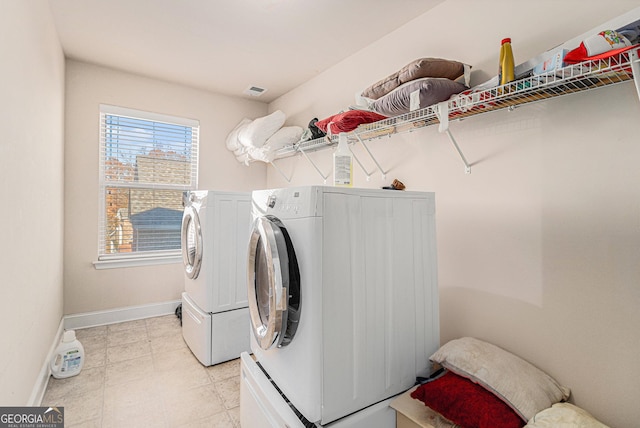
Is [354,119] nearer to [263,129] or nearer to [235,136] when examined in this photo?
[263,129]

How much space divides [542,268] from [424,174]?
2.82 ft

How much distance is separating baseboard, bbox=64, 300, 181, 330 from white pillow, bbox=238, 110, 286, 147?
2064mm

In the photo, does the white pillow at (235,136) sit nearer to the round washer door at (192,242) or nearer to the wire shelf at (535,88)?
the round washer door at (192,242)

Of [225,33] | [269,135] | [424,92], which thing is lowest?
[424,92]

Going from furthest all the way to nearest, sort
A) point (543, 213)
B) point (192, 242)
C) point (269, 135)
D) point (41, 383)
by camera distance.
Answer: point (269, 135) → point (192, 242) → point (41, 383) → point (543, 213)

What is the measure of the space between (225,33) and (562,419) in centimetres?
299

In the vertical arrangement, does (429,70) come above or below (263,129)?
below

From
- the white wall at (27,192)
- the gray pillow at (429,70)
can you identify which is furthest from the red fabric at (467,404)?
the white wall at (27,192)

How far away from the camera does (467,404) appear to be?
115 cm

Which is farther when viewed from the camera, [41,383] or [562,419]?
[41,383]

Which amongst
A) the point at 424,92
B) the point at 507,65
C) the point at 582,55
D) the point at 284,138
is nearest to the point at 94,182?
the point at 284,138

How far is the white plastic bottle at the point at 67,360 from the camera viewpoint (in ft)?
6.95

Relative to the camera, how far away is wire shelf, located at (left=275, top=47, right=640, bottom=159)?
3.42 ft

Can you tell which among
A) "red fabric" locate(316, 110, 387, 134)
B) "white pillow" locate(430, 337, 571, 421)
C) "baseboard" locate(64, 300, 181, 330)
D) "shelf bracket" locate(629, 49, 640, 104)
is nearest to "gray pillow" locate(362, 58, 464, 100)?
"red fabric" locate(316, 110, 387, 134)
